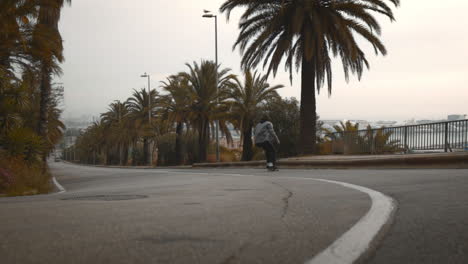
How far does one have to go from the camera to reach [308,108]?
2291 cm

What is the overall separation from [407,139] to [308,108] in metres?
5.14

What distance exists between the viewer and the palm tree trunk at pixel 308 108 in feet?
74.6

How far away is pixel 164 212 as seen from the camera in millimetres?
4426

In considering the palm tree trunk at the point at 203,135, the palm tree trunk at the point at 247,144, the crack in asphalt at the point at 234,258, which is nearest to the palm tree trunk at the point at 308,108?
the palm tree trunk at the point at 247,144

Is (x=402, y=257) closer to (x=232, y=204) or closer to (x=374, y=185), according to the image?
(x=232, y=204)

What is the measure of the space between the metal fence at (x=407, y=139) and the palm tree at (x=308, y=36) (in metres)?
2.13

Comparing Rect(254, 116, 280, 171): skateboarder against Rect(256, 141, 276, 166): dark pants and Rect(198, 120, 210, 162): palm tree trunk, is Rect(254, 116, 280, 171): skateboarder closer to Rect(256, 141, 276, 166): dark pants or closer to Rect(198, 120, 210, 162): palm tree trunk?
Rect(256, 141, 276, 166): dark pants

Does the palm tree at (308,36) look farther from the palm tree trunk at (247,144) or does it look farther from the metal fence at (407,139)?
the palm tree trunk at (247,144)

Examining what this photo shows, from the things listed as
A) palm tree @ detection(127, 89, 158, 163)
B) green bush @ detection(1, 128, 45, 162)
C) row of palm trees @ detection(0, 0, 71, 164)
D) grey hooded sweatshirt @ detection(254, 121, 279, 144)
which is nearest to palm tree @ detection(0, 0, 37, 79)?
row of palm trees @ detection(0, 0, 71, 164)

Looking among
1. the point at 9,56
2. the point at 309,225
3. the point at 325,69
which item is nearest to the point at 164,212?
the point at 309,225

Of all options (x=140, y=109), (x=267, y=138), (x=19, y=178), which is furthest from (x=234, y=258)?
(x=140, y=109)

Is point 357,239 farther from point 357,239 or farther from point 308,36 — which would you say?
point 308,36

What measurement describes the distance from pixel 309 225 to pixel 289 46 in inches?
773

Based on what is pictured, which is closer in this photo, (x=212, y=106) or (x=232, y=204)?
(x=232, y=204)
